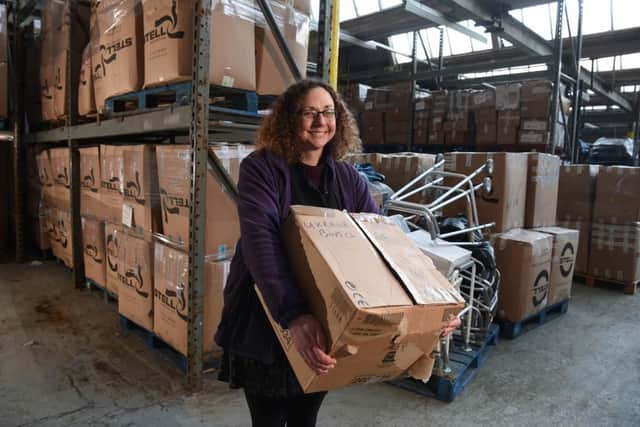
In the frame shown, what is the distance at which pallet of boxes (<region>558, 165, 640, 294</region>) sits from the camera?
477 centimetres

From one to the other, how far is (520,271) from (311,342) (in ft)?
9.27

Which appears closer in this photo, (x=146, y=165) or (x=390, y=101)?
(x=146, y=165)

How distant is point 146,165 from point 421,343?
7.39ft

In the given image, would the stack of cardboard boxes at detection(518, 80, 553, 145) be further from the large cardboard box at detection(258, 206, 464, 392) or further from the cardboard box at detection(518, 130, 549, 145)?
the large cardboard box at detection(258, 206, 464, 392)

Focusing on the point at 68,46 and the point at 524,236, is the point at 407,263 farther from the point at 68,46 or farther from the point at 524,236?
the point at 68,46

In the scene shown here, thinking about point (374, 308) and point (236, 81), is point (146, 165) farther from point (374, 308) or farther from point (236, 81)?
point (374, 308)

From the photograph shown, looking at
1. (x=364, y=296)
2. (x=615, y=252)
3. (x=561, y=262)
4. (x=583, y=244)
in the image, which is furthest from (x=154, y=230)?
(x=615, y=252)

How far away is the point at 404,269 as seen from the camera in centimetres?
115

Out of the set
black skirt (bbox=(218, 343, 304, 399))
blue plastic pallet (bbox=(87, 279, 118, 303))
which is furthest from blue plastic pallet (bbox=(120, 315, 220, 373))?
black skirt (bbox=(218, 343, 304, 399))

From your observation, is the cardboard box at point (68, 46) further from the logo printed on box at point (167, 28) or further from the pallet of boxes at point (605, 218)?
the pallet of boxes at point (605, 218)

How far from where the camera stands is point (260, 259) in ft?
3.84

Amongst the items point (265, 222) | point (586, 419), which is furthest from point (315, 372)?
point (586, 419)

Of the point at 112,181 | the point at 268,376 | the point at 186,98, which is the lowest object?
the point at 268,376

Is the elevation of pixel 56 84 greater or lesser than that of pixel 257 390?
greater
